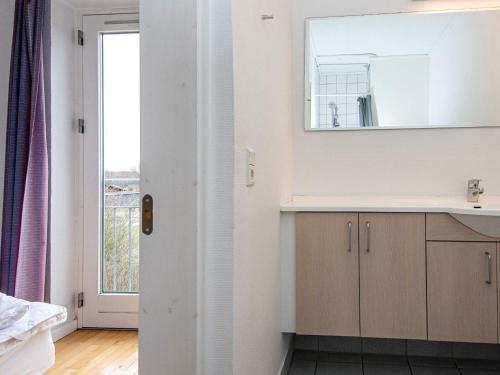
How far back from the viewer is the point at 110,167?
313cm

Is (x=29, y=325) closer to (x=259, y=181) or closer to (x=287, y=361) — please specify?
(x=259, y=181)

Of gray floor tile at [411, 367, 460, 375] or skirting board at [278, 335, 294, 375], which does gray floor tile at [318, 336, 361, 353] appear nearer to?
skirting board at [278, 335, 294, 375]

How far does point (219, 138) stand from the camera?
3.49 ft

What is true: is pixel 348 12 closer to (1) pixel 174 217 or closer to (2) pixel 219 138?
(2) pixel 219 138

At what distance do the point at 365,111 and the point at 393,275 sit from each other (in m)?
1.02

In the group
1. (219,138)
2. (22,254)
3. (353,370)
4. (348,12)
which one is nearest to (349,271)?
(353,370)

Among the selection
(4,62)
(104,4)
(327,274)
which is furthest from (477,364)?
(4,62)

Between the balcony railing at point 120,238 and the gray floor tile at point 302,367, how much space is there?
1292mm

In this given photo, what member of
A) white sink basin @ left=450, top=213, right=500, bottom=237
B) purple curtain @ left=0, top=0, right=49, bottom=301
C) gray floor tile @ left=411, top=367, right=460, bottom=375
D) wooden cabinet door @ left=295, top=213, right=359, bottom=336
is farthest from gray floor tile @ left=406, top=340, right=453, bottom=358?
purple curtain @ left=0, top=0, right=49, bottom=301

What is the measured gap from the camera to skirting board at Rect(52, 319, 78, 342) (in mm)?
2855

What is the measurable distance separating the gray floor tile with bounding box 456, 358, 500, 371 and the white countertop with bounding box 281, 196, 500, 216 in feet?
2.76

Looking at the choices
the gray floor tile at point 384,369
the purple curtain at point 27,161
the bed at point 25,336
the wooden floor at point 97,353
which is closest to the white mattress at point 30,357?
the bed at point 25,336

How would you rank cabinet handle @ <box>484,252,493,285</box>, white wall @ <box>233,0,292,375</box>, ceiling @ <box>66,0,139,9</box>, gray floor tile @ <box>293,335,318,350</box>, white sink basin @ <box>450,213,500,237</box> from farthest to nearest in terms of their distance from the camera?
ceiling @ <box>66,0,139,9</box>, gray floor tile @ <box>293,335,318,350</box>, cabinet handle @ <box>484,252,493,285</box>, white sink basin @ <box>450,213,500,237</box>, white wall @ <box>233,0,292,375</box>

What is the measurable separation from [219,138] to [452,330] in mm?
1708
